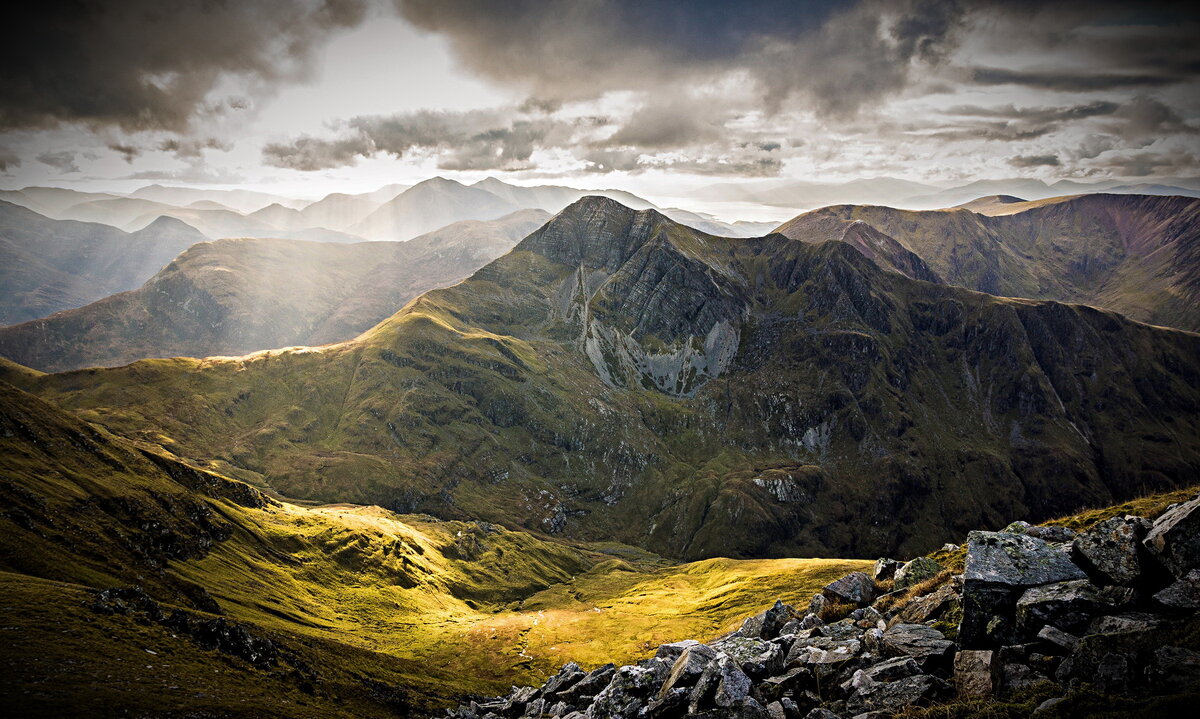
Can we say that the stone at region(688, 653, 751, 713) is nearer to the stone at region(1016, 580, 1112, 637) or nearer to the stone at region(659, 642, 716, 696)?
the stone at region(659, 642, 716, 696)

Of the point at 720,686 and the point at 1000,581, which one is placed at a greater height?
the point at 1000,581

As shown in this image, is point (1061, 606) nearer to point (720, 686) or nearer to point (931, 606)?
point (931, 606)

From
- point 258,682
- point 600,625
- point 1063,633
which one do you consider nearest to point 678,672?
point 1063,633

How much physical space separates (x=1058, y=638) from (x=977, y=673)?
10.2 feet

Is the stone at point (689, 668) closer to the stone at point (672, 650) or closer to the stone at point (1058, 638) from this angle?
the stone at point (672, 650)

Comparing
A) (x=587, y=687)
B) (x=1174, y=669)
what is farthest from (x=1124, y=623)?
(x=587, y=687)

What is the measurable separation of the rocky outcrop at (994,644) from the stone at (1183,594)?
3 centimetres

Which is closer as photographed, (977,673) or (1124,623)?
(1124,623)

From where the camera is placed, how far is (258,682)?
5712 cm

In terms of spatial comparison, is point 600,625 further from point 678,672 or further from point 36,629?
point 678,672

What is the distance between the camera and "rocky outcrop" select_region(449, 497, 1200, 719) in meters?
17.8

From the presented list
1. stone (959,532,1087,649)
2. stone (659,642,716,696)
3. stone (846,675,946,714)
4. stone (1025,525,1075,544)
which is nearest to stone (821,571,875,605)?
stone (1025,525,1075,544)

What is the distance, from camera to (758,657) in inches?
1104

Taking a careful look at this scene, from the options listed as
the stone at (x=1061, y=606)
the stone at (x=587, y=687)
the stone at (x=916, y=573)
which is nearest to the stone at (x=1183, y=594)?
the stone at (x=1061, y=606)
